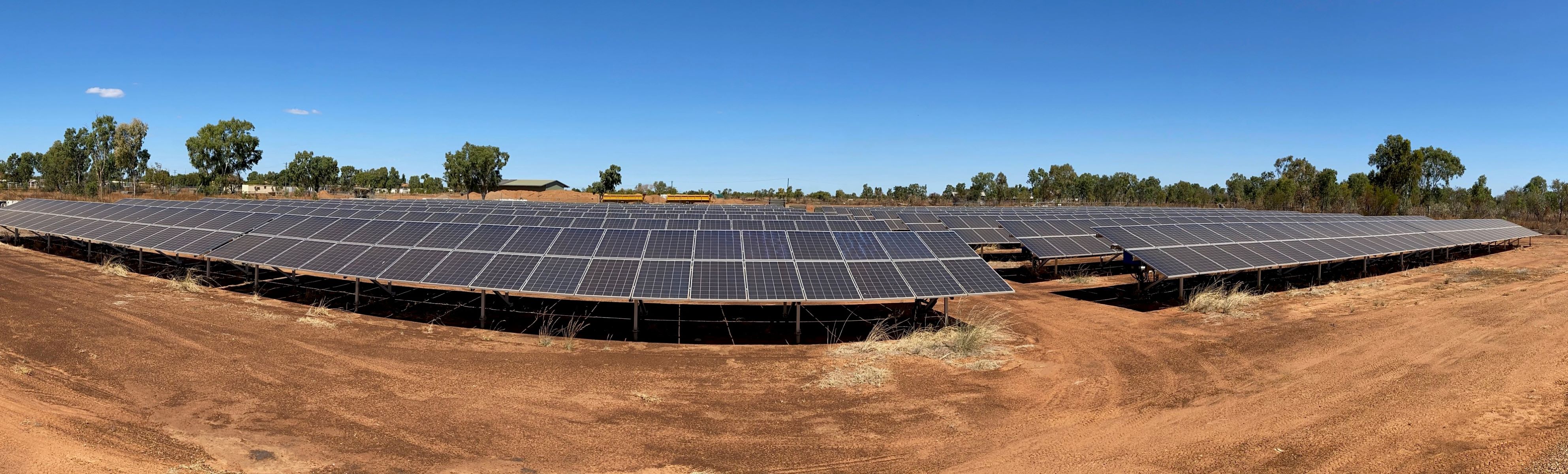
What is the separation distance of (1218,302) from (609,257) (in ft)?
60.2

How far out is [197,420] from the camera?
9734mm

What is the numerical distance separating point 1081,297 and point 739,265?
544 inches

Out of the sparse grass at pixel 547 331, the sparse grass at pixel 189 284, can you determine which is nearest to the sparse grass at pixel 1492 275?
the sparse grass at pixel 547 331

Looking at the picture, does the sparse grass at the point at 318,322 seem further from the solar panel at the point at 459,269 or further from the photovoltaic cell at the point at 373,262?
the solar panel at the point at 459,269

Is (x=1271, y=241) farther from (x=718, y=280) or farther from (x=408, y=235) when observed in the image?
(x=408, y=235)

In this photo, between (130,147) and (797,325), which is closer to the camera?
(797,325)

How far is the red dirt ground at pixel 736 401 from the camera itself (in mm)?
8922

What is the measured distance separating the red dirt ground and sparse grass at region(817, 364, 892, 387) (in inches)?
8.8

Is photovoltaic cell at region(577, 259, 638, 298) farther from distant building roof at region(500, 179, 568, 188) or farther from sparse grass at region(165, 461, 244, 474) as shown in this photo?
distant building roof at region(500, 179, 568, 188)

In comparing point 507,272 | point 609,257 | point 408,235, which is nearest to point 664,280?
point 609,257

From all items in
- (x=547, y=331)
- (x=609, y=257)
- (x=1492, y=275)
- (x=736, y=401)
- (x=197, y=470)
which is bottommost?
(x=736, y=401)

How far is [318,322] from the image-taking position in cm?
1644

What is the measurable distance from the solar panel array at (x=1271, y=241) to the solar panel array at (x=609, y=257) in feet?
27.2

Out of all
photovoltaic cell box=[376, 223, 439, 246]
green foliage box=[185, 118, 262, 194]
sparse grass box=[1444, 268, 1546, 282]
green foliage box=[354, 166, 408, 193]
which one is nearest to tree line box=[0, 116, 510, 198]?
green foliage box=[185, 118, 262, 194]
